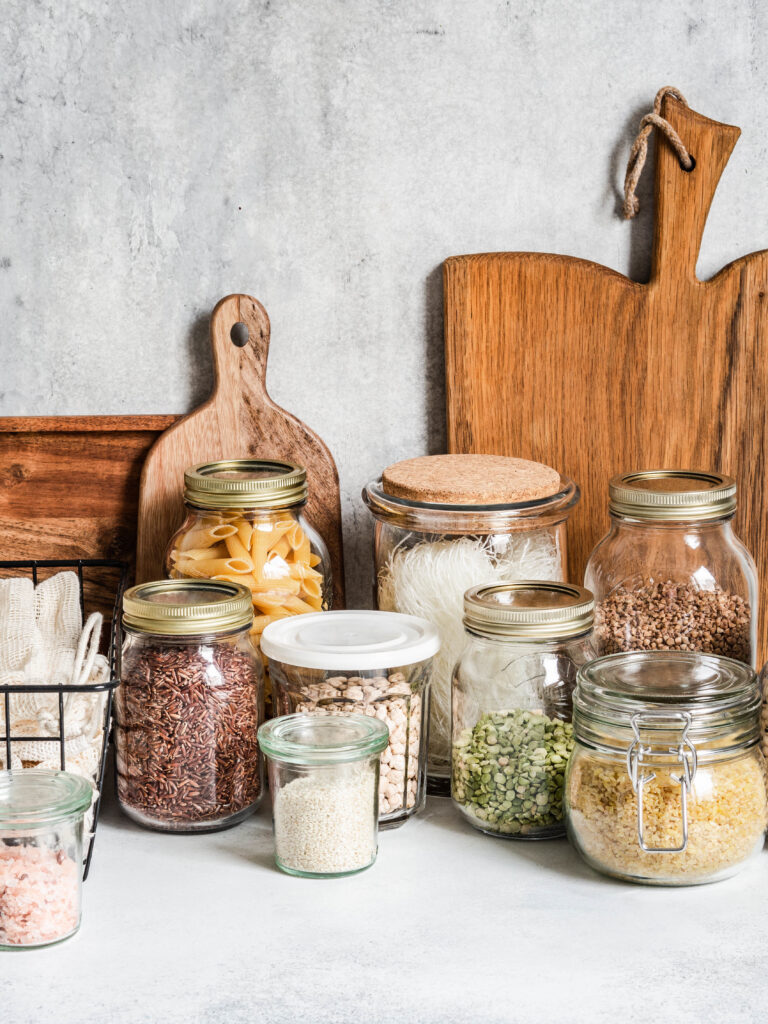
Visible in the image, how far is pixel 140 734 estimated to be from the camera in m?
0.97

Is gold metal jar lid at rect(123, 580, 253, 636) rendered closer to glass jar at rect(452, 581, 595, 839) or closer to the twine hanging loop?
glass jar at rect(452, 581, 595, 839)

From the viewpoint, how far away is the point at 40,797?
84cm

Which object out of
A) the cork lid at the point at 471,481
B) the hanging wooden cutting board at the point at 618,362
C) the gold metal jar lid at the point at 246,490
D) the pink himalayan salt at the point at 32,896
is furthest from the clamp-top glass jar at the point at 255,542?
the pink himalayan salt at the point at 32,896

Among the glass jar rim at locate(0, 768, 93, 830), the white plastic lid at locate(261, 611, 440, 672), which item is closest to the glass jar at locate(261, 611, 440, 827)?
the white plastic lid at locate(261, 611, 440, 672)

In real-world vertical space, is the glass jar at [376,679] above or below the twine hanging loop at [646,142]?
below

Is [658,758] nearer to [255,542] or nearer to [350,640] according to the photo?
[350,640]

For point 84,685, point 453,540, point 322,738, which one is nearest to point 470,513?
point 453,540

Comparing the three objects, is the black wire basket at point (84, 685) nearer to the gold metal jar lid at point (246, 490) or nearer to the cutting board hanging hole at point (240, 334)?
the gold metal jar lid at point (246, 490)

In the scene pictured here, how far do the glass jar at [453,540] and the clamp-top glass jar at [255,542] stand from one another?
0.09m

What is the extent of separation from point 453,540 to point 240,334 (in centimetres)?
35

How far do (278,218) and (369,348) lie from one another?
17cm

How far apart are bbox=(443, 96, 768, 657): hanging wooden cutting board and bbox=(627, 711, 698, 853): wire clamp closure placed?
404 millimetres

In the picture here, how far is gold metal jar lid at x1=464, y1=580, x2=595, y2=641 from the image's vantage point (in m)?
0.94

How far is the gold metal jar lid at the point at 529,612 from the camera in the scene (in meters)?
0.94
